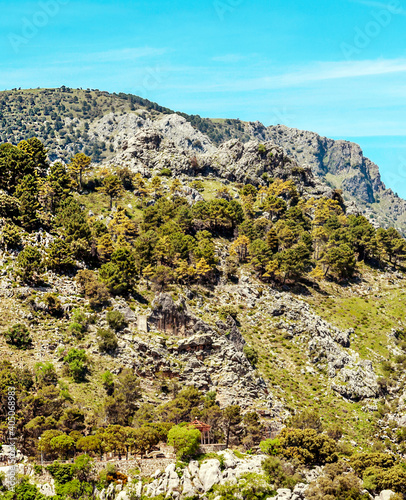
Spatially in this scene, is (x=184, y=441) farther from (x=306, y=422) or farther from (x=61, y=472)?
(x=306, y=422)

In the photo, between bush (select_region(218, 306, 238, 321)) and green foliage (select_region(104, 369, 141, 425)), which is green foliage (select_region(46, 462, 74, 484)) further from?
bush (select_region(218, 306, 238, 321))

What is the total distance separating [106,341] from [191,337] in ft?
57.9

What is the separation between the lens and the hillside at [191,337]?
→ 2795 inches

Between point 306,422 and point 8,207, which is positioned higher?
point 8,207

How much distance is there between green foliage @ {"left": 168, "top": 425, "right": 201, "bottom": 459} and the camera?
7131 cm

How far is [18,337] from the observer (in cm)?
8856

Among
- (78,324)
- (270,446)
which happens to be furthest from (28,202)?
(270,446)

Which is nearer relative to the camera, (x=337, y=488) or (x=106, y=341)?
(x=337, y=488)

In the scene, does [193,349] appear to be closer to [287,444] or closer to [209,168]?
[287,444]

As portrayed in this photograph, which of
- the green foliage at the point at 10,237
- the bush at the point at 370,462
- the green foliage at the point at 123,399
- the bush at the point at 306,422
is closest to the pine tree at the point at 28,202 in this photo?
the green foliage at the point at 10,237

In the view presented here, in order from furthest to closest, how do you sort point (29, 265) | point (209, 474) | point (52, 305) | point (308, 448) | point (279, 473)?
point (29, 265) < point (52, 305) < point (308, 448) < point (209, 474) < point (279, 473)

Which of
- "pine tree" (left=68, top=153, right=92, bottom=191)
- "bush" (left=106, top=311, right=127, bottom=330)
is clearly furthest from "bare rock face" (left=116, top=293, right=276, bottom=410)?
"pine tree" (left=68, top=153, right=92, bottom=191)

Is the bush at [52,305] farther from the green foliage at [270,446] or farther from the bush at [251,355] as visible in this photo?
the green foliage at [270,446]

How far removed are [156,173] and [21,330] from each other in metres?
102
